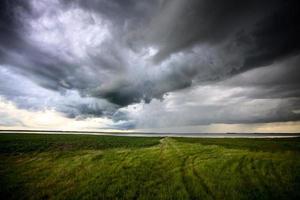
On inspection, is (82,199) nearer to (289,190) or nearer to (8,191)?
(8,191)

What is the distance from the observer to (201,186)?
10.7 metres

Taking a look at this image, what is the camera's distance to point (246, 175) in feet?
42.8

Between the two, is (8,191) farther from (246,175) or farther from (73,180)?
(246,175)

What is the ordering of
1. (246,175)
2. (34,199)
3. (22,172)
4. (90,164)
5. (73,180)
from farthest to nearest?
1. (90,164)
2. (22,172)
3. (246,175)
4. (73,180)
5. (34,199)

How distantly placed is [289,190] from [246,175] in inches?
126

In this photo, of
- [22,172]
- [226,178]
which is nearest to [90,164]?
[22,172]

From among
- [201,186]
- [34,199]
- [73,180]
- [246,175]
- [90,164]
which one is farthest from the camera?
[90,164]

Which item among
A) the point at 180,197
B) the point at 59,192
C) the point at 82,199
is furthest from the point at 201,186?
the point at 59,192

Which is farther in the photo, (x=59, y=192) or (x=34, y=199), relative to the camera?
(x=59, y=192)

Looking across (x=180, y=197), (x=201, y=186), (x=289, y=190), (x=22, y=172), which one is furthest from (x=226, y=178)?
(x=22, y=172)

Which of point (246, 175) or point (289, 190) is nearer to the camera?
point (289, 190)

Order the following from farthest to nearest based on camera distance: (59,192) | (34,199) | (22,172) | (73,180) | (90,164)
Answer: (90,164), (22,172), (73,180), (59,192), (34,199)

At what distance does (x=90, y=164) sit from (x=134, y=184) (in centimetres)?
768

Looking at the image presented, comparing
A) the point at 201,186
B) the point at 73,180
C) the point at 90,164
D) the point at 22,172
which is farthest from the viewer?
the point at 90,164
